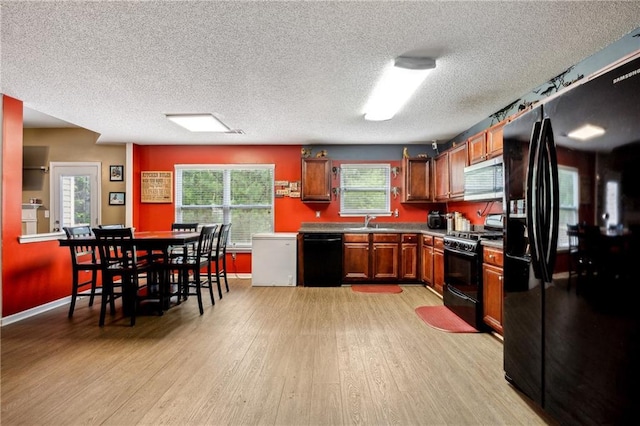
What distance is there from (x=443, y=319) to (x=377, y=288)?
144 centimetres

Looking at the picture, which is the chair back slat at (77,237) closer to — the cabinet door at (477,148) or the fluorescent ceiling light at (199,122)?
the fluorescent ceiling light at (199,122)

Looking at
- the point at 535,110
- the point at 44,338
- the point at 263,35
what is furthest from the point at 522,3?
the point at 44,338

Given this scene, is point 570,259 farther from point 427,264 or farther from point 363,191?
point 363,191

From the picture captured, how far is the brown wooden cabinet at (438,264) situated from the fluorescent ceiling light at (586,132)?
107 inches

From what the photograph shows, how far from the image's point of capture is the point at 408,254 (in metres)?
4.90

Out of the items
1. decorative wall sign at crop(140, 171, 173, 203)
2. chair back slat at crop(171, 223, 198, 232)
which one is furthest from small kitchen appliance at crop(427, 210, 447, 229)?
decorative wall sign at crop(140, 171, 173, 203)

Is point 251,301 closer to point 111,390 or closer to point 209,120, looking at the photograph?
point 111,390

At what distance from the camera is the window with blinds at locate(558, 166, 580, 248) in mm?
1467

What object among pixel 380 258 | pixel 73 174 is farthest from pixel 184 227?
pixel 380 258

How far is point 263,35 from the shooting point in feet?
7.07

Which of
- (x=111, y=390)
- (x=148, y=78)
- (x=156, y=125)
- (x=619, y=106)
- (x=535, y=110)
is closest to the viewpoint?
(x=619, y=106)

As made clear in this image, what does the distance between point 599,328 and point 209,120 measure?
13.5ft

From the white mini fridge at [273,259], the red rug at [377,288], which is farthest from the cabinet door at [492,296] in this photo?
the white mini fridge at [273,259]

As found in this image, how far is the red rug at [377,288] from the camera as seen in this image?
4.53m
